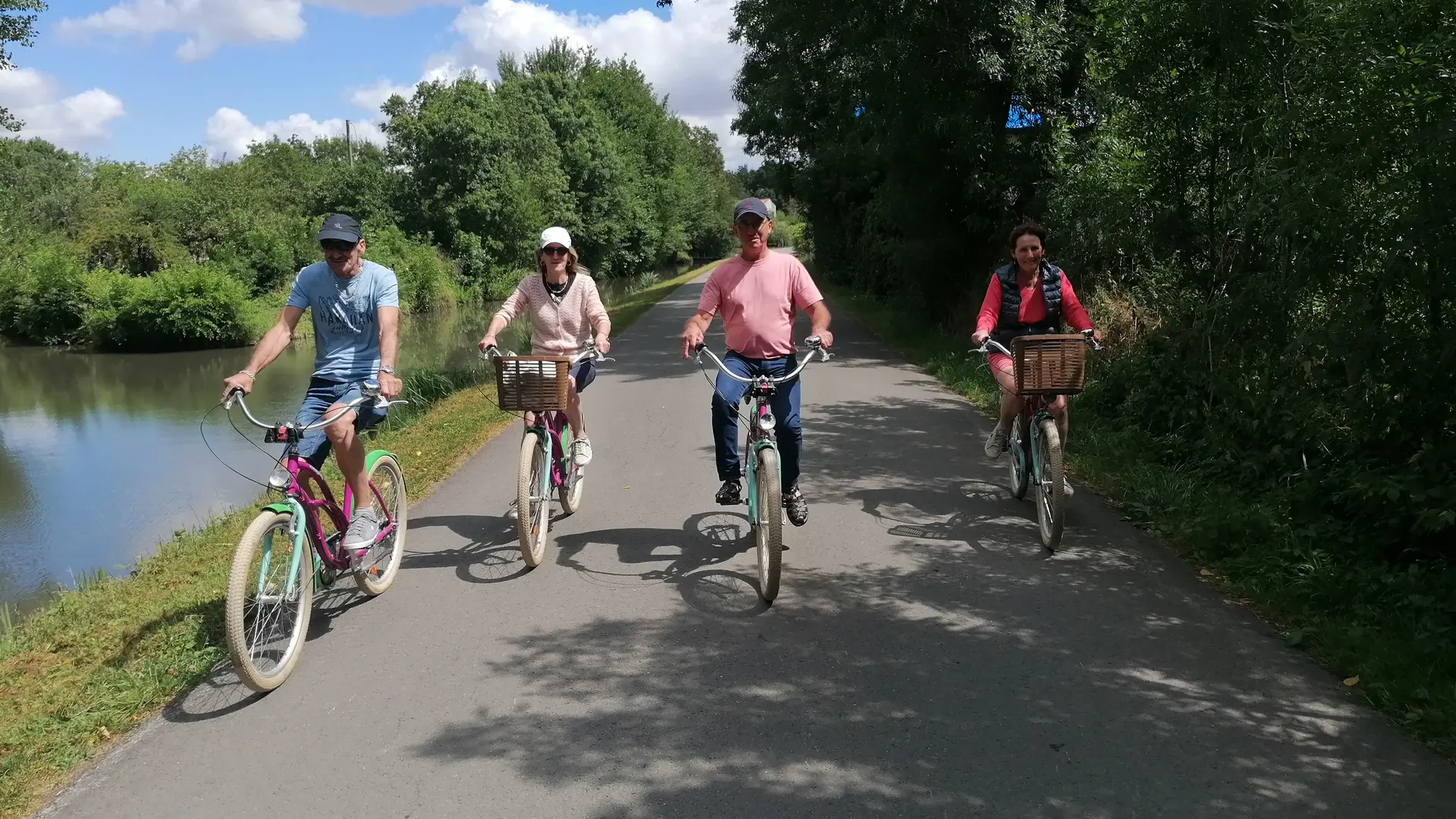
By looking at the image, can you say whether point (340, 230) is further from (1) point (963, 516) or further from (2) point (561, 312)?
(1) point (963, 516)

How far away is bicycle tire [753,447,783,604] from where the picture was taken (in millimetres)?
4855

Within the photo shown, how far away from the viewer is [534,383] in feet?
18.5

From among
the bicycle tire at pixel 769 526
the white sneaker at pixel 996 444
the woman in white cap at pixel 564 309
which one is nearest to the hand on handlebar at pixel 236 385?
the woman in white cap at pixel 564 309

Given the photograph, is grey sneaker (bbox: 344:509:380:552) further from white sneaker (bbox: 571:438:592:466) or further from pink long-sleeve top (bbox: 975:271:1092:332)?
pink long-sleeve top (bbox: 975:271:1092:332)

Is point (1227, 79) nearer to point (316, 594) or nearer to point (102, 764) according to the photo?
point (316, 594)

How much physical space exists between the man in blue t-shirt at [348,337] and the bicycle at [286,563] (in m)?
0.08

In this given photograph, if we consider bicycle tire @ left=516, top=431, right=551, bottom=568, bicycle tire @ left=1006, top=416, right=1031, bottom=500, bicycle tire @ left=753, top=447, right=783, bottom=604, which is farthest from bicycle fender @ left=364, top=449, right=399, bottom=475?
bicycle tire @ left=1006, top=416, right=1031, bottom=500

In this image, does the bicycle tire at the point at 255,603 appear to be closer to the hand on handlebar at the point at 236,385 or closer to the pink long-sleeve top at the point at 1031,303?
the hand on handlebar at the point at 236,385

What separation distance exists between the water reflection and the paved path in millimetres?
5389

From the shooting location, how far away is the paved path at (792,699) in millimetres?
3262

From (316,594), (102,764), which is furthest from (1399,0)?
(102,764)

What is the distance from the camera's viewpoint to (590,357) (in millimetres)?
6309

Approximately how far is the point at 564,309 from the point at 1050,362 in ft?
9.84

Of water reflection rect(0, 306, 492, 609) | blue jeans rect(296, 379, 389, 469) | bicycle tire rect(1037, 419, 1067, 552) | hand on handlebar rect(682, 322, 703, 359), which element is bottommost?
water reflection rect(0, 306, 492, 609)
